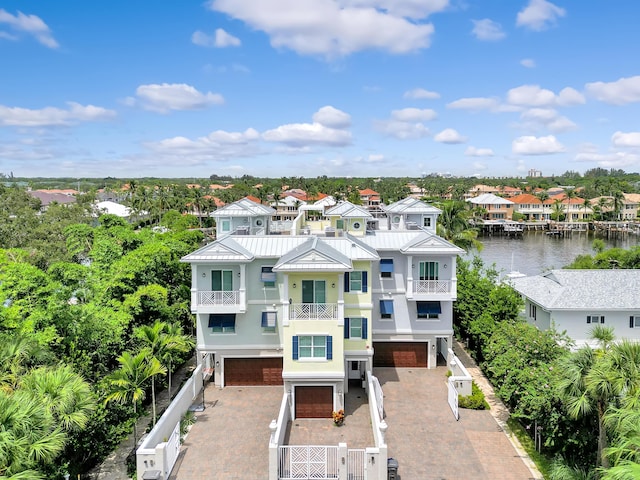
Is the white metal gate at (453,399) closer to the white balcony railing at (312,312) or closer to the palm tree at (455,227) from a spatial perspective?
the white balcony railing at (312,312)

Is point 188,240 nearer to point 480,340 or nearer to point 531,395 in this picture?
point 480,340

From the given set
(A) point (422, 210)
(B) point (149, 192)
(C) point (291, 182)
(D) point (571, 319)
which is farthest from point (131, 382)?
(C) point (291, 182)

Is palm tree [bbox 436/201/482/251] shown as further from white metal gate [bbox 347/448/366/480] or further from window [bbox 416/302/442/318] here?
white metal gate [bbox 347/448/366/480]

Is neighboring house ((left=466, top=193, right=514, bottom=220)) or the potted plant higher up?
neighboring house ((left=466, top=193, right=514, bottom=220))

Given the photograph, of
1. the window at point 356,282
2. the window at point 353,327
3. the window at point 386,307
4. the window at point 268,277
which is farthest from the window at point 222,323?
the window at point 386,307

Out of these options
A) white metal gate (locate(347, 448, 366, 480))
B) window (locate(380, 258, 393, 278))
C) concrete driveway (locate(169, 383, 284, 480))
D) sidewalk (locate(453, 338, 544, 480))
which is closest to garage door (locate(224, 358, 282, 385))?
concrete driveway (locate(169, 383, 284, 480))
